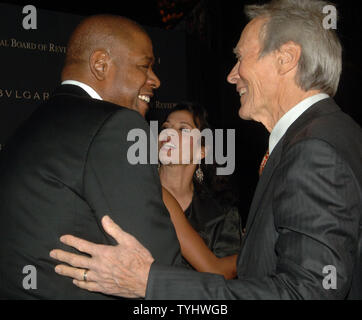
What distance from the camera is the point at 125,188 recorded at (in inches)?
50.3

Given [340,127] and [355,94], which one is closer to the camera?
[340,127]

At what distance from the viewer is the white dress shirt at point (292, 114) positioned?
1457 millimetres

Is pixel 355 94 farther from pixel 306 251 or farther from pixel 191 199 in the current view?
pixel 306 251

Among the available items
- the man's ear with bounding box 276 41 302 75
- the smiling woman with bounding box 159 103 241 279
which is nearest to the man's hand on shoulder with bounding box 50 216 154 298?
the man's ear with bounding box 276 41 302 75

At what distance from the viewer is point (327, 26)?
1.56 m

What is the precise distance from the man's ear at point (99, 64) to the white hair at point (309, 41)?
0.63 metres

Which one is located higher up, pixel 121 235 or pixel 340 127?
pixel 340 127

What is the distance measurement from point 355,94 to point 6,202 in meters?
2.78

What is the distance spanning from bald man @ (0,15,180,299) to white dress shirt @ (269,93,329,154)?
0.50 m

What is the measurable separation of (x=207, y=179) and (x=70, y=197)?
215 centimetres

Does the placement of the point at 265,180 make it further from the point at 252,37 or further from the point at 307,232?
the point at 252,37

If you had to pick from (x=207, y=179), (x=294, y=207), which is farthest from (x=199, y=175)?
(x=294, y=207)

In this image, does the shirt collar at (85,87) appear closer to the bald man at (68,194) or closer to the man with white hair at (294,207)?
the bald man at (68,194)

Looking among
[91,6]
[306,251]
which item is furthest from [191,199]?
[91,6]
